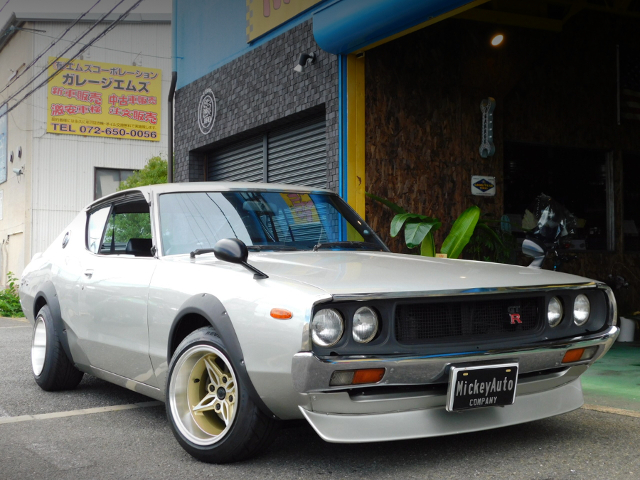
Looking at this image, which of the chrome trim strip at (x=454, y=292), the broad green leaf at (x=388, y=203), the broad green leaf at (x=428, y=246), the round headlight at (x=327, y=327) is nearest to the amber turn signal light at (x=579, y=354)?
the chrome trim strip at (x=454, y=292)

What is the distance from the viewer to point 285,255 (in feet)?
13.1

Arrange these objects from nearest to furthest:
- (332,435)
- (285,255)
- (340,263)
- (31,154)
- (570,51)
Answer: (332,435), (340,263), (285,255), (570,51), (31,154)

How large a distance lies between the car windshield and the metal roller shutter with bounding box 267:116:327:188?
412cm

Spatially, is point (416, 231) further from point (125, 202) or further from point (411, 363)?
point (411, 363)

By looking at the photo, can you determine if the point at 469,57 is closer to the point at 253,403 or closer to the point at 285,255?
the point at 285,255

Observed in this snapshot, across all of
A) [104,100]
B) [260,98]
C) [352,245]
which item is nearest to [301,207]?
[352,245]

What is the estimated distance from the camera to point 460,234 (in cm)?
748

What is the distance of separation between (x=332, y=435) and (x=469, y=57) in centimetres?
661

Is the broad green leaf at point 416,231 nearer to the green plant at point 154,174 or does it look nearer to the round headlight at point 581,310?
the round headlight at point 581,310

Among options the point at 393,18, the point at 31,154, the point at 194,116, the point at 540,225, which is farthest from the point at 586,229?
the point at 31,154

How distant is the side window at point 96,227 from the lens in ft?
16.6

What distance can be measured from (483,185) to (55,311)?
5.33 metres

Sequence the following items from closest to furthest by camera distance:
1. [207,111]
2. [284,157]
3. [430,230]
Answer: [430,230], [284,157], [207,111]

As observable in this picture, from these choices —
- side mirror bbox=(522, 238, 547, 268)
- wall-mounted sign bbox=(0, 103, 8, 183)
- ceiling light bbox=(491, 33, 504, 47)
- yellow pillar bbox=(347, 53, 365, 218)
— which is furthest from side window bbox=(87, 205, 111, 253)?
wall-mounted sign bbox=(0, 103, 8, 183)
